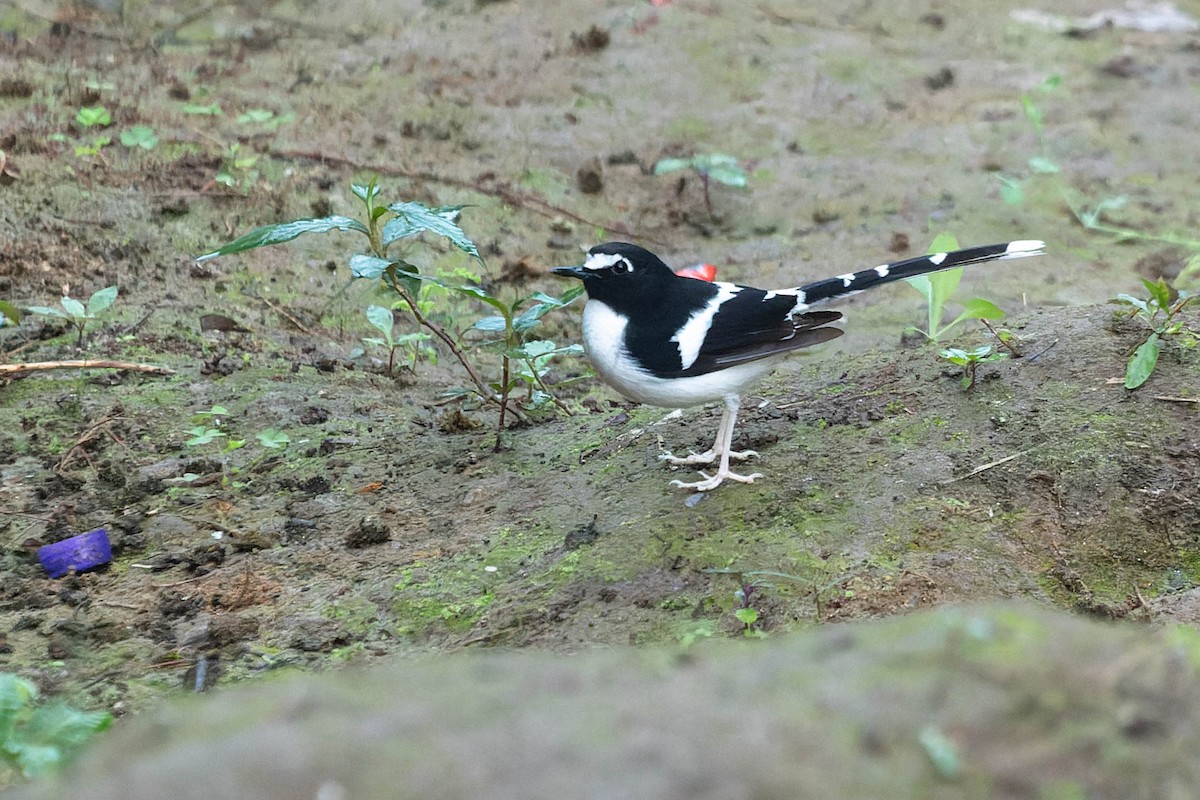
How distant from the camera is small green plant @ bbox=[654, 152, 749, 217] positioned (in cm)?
712

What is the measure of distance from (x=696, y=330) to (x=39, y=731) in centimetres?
264

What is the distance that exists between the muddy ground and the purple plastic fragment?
0.07 meters

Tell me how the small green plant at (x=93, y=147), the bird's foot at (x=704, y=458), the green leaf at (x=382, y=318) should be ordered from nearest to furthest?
1. the bird's foot at (x=704, y=458)
2. the green leaf at (x=382, y=318)
3. the small green plant at (x=93, y=147)

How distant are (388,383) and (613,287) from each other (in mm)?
1441

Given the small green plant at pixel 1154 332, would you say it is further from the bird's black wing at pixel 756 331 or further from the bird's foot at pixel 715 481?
the bird's foot at pixel 715 481

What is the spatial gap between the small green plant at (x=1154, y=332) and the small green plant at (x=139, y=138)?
5603mm

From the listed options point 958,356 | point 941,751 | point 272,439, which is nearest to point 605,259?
point 958,356

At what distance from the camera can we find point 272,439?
4281 millimetres

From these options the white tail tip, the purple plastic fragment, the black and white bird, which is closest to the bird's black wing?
the black and white bird

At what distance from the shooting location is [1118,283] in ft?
21.1

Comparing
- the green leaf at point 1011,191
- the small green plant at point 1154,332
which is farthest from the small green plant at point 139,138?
the green leaf at point 1011,191

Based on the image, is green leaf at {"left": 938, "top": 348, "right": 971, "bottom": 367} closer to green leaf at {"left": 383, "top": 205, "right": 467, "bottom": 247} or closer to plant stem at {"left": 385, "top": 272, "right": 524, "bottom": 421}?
plant stem at {"left": 385, "top": 272, "right": 524, "bottom": 421}

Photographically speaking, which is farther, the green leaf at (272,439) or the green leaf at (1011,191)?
the green leaf at (1011,191)

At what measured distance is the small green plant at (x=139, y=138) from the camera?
21.1ft
